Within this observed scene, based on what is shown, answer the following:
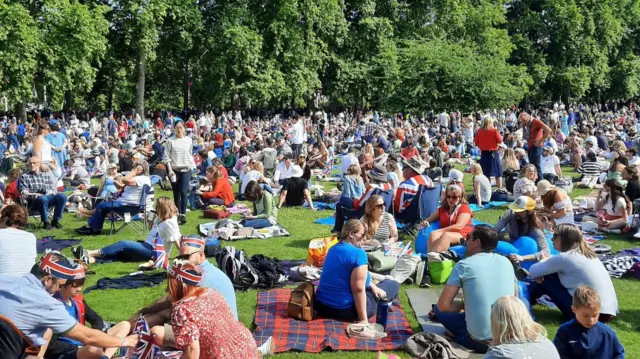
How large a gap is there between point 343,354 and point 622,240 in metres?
6.10

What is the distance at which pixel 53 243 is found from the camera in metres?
10.2

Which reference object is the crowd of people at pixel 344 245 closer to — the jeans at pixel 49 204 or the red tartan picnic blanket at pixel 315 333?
the jeans at pixel 49 204

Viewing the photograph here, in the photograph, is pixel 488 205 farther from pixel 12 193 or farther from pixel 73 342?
pixel 73 342

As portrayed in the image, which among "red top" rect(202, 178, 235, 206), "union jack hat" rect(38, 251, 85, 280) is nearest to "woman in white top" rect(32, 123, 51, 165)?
"red top" rect(202, 178, 235, 206)

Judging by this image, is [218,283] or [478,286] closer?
[218,283]

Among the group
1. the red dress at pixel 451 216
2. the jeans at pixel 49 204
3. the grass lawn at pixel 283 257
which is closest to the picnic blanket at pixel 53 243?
the grass lawn at pixel 283 257

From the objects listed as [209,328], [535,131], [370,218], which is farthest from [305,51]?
[209,328]

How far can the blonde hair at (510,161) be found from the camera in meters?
14.7

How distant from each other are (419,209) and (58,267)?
6.41 metres

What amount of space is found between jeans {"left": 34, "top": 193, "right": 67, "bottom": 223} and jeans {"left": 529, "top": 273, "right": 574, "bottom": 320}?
26.8ft

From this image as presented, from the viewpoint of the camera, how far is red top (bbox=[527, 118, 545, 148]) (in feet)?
43.8

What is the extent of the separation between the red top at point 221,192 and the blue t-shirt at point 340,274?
Answer: 691cm

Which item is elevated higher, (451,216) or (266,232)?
(451,216)

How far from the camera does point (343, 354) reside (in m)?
5.79
